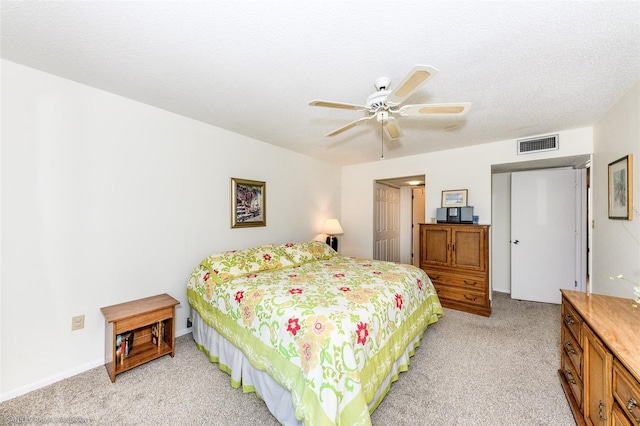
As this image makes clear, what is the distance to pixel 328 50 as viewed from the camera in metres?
1.60

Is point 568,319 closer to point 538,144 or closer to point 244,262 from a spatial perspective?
point 538,144

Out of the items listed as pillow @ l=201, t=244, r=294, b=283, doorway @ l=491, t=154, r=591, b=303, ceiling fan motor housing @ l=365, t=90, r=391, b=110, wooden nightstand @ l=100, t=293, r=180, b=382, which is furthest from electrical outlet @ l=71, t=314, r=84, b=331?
doorway @ l=491, t=154, r=591, b=303

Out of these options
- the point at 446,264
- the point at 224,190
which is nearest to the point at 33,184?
the point at 224,190

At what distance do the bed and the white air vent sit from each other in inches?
87.1

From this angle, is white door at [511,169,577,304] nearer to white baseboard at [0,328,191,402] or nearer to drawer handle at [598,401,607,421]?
drawer handle at [598,401,607,421]

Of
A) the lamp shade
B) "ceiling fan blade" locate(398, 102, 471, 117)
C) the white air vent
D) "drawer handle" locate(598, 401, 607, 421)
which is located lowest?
"drawer handle" locate(598, 401, 607, 421)

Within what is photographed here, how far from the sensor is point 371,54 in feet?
5.32

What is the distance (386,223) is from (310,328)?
13.7 feet

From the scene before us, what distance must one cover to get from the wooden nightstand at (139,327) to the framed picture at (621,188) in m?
3.94

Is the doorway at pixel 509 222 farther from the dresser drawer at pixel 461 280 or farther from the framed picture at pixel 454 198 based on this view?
the dresser drawer at pixel 461 280

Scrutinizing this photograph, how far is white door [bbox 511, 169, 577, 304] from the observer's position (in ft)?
12.3

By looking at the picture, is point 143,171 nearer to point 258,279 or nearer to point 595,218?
point 258,279

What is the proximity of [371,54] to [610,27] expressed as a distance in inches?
50.7

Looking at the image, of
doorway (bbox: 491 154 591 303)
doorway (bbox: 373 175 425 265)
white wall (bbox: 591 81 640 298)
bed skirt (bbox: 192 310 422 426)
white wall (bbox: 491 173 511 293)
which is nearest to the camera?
bed skirt (bbox: 192 310 422 426)
